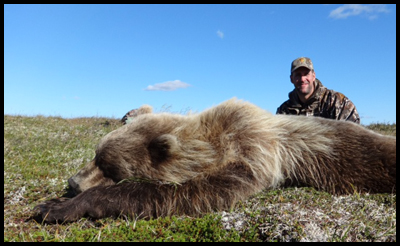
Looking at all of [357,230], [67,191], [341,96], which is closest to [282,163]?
[357,230]

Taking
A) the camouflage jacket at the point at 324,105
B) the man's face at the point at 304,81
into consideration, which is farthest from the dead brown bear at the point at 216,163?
the man's face at the point at 304,81

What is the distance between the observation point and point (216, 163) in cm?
438

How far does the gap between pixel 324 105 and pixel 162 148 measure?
5.14 m

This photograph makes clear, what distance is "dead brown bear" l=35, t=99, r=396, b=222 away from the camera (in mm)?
4074

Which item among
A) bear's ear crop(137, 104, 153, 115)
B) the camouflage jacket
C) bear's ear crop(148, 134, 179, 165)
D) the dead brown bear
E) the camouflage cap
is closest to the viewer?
the dead brown bear

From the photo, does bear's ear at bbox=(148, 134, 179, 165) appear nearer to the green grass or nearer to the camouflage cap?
the green grass

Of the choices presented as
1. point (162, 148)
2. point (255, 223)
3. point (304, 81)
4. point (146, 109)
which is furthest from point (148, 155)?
point (304, 81)

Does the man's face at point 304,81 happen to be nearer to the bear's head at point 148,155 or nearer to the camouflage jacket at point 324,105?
the camouflage jacket at point 324,105

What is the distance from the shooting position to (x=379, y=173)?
4.50m

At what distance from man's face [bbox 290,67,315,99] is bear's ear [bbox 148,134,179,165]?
16.0 ft

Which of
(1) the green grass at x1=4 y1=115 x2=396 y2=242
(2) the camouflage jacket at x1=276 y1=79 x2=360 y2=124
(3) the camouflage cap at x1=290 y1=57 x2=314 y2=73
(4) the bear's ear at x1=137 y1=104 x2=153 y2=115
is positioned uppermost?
(3) the camouflage cap at x1=290 y1=57 x2=314 y2=73

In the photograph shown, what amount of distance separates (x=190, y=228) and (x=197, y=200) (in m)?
0.49

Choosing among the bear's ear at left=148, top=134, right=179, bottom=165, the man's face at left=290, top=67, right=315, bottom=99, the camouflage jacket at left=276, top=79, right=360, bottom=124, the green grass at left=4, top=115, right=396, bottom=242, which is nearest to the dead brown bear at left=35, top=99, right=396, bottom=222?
the bear's ear at left=148, top=134, right=179, bottom=165
